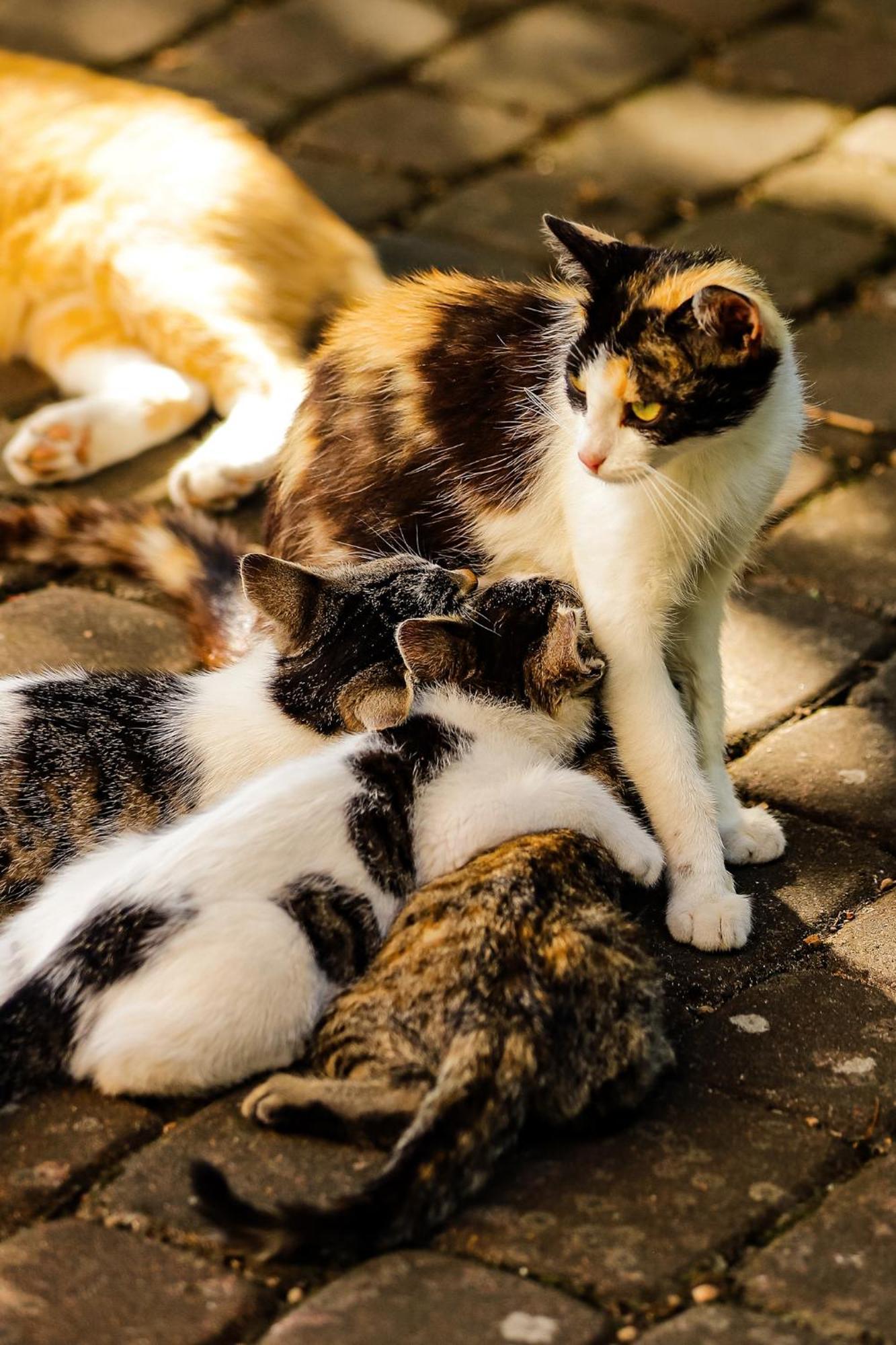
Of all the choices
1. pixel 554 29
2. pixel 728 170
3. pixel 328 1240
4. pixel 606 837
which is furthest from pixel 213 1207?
pixel 554 29

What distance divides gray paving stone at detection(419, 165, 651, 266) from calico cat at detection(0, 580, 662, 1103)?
2825 millimetres

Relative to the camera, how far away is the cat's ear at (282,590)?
9.91 ft

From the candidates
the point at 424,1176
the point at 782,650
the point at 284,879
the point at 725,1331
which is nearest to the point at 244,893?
the point at 284,879

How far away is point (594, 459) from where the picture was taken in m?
2.97

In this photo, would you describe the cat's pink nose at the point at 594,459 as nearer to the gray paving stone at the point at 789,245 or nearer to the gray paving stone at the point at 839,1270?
the gray paving stone at the point at 839,1270

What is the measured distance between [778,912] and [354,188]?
369 cm

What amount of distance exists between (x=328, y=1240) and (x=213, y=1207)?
6.0 inches

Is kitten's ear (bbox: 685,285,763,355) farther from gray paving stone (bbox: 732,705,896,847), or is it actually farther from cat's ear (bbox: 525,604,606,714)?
gray paving stone (bbox: 732,705,896,847)

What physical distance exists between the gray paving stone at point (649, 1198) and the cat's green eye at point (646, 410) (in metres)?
1.18

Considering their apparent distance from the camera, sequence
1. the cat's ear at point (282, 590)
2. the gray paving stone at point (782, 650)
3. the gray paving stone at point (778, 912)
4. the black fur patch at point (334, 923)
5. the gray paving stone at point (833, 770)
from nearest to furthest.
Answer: the black fur patch at point (334, 923) < the gray paving stone at point (778, 912) < the cat's ear at point (282, 590) < the gray paving stone at point (833, 770) < the gray paving stone at point (782, 650)

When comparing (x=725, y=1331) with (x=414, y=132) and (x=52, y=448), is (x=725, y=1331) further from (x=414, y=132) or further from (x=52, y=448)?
(x=414, y=132)

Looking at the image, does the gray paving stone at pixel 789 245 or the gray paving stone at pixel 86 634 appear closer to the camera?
the gray paving stone at pixel 86 634

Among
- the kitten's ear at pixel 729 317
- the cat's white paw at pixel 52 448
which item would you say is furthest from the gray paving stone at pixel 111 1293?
the cat's white paw at pixel 52 448

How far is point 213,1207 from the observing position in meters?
2.08
